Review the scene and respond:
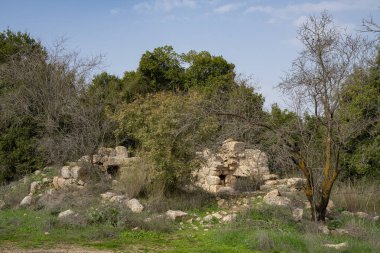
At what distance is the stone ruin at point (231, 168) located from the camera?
17.8 metres

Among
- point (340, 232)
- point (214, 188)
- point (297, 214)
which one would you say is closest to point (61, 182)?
point (214, 188)

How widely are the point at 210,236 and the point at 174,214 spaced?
2185mm

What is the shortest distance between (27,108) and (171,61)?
33.8 ft

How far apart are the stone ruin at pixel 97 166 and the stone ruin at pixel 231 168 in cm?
285

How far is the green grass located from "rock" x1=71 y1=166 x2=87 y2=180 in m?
4.48

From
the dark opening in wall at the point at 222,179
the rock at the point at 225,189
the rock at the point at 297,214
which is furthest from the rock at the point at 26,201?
the rock at the point at 297,214

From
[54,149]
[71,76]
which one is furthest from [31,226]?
[71,76]

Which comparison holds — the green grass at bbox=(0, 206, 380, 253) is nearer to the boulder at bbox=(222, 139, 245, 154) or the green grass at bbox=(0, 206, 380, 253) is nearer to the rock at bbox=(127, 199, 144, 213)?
the rock at bbox=(127, 199, 144, 213)

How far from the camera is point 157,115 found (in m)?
15.0

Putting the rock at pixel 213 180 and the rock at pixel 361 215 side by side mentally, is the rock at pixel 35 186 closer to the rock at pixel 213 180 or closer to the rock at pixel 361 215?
the rock at pixel 213 180

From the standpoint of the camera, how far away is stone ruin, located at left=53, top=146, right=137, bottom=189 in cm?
1684

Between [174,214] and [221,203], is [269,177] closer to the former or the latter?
[221,203]

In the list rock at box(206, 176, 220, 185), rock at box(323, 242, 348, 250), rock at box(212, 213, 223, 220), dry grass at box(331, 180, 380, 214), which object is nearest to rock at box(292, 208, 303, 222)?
rock at box(212, 213, 223, 220)

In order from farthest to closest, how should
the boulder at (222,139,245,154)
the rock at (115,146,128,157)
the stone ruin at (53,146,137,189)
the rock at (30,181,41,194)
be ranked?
the rock at (115,146,128,157)
the boulder at (222,139,245,154)
the stone ruin at (53,146,137,189)
the rock at (30,181,41,194)
